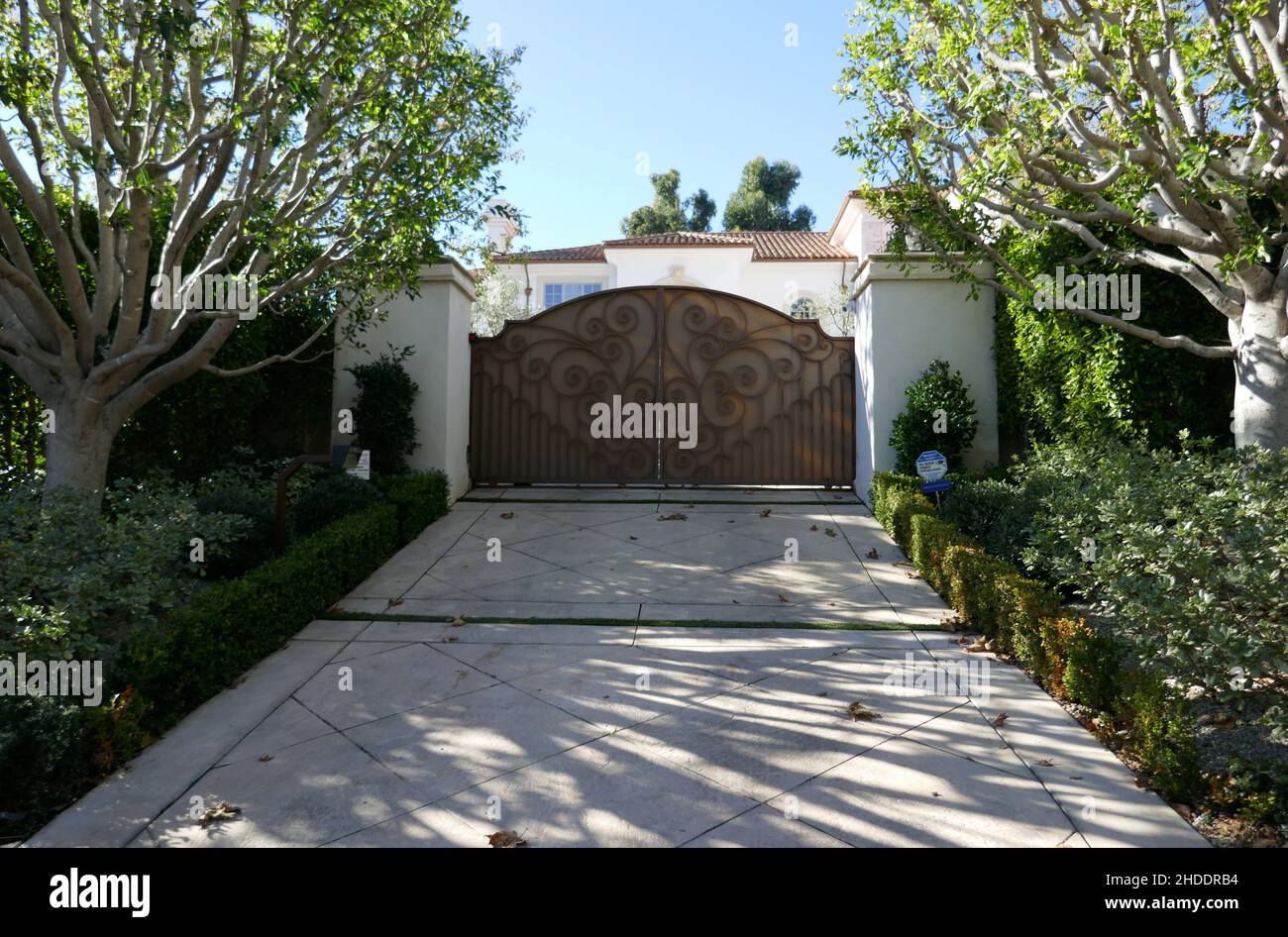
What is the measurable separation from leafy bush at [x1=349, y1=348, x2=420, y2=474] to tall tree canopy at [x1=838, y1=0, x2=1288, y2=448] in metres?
5.72

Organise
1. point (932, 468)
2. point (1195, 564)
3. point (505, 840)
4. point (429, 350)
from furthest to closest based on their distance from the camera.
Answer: point (429, 350), point (932, 468), point (1195, 564), point (505, 840)

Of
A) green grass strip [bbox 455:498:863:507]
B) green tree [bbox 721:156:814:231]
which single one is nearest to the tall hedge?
green grass strip [bbox 455:498:863:507]

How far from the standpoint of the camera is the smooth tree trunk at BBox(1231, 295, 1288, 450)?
6.41 metres

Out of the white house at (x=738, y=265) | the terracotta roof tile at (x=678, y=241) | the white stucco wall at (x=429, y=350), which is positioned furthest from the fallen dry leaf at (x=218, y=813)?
the terracotta roof tile at (x=678, y=241)

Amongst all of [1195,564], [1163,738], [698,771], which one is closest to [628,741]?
[698,771]

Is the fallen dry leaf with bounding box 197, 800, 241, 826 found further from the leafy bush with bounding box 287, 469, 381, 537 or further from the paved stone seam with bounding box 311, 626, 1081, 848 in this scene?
the leafy bush with bounding box 287, 469, 381, 537

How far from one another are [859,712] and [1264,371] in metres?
4.93

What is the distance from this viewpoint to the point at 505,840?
119 inches

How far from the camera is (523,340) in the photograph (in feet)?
36.3

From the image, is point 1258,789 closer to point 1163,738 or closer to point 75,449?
point 1163,738

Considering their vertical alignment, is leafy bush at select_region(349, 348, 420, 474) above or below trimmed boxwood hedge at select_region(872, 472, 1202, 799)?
above
